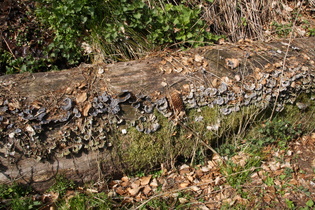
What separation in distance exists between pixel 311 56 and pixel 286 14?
1578mm

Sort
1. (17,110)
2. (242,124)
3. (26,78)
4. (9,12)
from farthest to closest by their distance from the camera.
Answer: (9,12) < (242,124) < (26,78) < (17,110)

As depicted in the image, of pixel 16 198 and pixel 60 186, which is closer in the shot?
pixel 16 198

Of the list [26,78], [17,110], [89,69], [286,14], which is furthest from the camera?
[286,14]

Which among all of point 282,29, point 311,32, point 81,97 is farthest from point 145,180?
point 311,32

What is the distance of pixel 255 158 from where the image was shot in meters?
2.90

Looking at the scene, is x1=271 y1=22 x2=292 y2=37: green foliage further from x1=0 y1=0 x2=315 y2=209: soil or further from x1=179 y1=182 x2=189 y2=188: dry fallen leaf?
x1=179 y1=182 x2=189 y2=188: dry fallen leaf

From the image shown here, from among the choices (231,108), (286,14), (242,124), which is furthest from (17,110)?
(286,14)

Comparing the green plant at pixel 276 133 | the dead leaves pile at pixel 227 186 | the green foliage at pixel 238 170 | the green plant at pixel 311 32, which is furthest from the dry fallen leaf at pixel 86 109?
the green plant at pixel 311 32

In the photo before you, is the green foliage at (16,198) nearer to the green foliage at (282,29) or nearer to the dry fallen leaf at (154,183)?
the dry fallen leaf at (154,183)

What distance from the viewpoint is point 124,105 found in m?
2.62

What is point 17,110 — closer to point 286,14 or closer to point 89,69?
point 89,69

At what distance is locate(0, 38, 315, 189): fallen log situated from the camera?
242 centimetres

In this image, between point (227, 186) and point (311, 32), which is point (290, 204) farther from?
point (311, 32)

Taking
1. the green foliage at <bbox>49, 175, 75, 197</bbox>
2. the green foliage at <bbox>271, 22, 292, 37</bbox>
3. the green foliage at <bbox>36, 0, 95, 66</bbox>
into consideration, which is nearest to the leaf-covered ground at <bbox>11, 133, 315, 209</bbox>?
the green foliage at <bbox>49, 175, 75, 197</bbox>
